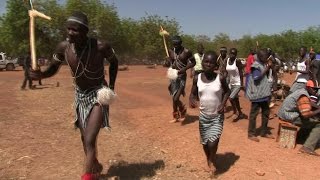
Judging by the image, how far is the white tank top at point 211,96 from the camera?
6035 mm

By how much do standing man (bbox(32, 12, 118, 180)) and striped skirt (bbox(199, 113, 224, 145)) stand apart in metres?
1.44

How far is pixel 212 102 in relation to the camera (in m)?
6.05

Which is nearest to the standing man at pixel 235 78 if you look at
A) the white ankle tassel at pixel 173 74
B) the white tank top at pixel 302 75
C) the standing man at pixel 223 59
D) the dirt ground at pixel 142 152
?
the standing man at pixel 223 59

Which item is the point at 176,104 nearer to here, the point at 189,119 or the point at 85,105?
the point at 189,119

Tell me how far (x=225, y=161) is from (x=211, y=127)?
0.87 metres

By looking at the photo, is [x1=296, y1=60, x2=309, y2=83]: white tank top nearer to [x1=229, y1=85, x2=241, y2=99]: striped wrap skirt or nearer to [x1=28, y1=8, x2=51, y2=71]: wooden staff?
[x1=229, y1=85, x2=241, y2=99]: striped wrap skirt

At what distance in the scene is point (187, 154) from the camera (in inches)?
277

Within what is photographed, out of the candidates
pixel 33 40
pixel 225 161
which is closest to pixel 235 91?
pixel 225 161

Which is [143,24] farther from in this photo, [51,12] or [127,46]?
[51,12]

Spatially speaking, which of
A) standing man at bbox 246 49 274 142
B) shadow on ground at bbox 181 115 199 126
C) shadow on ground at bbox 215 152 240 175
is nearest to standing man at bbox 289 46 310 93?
standing man at bbox 246 49 274 142

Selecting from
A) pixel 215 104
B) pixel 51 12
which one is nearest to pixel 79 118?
pixel 215 104

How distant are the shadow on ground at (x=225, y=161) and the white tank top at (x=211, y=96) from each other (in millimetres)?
890

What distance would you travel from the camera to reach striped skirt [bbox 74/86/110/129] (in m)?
5.31

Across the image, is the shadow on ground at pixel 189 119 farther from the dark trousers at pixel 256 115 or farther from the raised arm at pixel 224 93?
the raised arm at pixel 224 93
